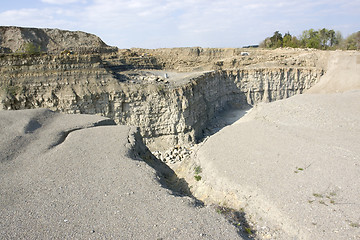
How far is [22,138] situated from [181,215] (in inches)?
253

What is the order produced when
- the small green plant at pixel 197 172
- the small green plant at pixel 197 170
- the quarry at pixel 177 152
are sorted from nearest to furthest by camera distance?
1. the quarry at pixel 177 152
2. the small green plant at pixel 197 172
3. the small green plant at pixel 197 170

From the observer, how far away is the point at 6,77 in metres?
16.4

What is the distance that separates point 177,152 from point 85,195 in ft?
40.4

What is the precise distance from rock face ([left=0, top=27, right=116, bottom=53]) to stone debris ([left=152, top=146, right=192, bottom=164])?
2251cm

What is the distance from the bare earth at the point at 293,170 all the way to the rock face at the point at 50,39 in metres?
29.1

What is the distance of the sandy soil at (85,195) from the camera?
5.05 meters

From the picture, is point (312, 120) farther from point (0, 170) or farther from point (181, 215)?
point (0, 170)

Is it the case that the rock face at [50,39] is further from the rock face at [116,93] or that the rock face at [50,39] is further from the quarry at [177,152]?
the quarry at [177,152]

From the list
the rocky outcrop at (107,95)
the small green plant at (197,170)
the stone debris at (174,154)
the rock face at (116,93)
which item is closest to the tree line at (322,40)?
the rock face at (116,93)

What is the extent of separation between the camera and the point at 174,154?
1797cm

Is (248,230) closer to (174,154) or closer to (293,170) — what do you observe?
(293,170)

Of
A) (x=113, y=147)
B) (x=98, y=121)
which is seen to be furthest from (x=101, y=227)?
(x=98, y=121)

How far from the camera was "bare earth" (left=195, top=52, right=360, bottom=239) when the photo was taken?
6.12 m

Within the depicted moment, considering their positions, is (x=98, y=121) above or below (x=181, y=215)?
above
